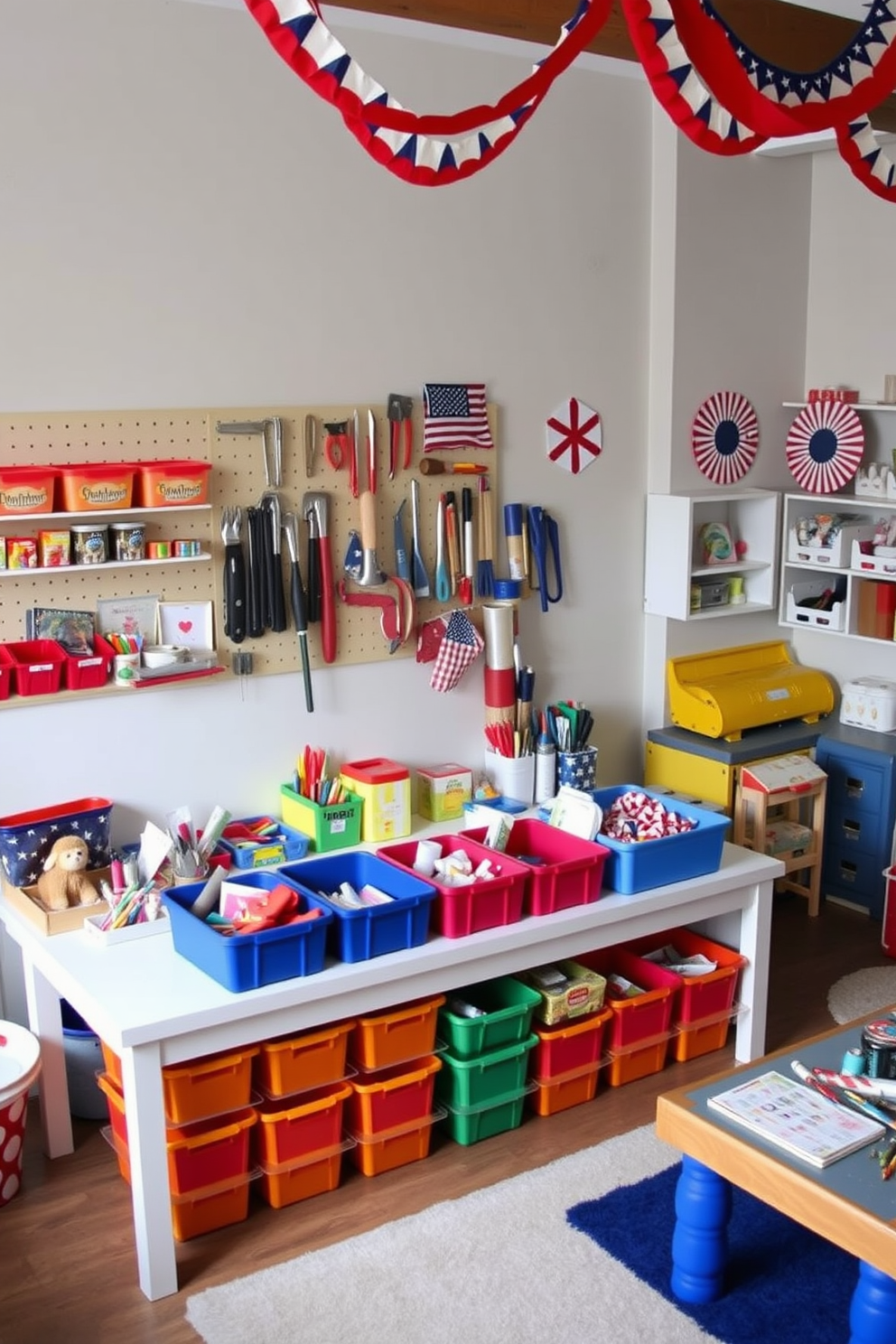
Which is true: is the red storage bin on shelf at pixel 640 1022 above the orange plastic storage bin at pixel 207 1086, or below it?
below

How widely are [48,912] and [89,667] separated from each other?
583mm

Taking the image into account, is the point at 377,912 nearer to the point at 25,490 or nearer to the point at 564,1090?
the point at 564,1090

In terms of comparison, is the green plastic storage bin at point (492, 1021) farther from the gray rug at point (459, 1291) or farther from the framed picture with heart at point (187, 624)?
the framed picture with heart at point (187, 624)

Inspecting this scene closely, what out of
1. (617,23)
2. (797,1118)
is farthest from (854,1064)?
(617,23)

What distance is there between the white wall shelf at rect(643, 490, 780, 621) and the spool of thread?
6.00 feet

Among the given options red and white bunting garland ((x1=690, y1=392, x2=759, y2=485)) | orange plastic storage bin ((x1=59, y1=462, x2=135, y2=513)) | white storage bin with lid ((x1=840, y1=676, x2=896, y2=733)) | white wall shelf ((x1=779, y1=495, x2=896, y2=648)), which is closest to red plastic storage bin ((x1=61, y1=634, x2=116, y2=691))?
orange plastic storage bin ((x1=59, y1=462, x2=135, y2=513))

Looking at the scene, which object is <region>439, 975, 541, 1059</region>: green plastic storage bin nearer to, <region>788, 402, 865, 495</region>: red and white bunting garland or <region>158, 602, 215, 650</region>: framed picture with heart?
<region>158, 602, 215, 650</region>: framed picture with heart

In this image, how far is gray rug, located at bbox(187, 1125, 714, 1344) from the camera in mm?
2590

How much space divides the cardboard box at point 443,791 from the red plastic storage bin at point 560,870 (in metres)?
0.29

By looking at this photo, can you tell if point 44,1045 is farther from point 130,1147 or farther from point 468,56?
point 468,56

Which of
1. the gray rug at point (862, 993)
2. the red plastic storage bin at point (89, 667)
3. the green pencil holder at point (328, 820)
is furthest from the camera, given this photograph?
the gray rug at point (862, 993)

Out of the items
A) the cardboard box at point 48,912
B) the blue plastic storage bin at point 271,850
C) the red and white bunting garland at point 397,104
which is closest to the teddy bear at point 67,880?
the cardboard box at point 48,912

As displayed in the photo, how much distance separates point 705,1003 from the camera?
11.7ft

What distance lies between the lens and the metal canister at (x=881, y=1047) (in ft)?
8.68
